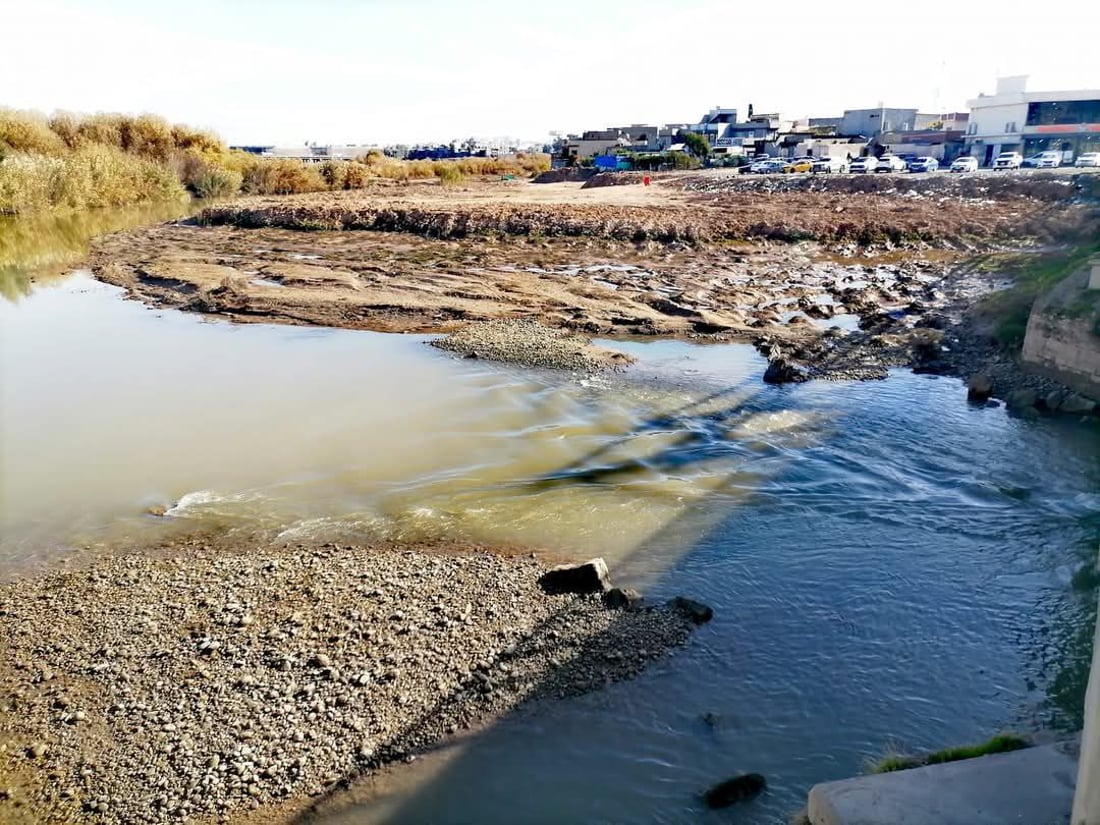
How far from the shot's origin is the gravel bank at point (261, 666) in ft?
17.8

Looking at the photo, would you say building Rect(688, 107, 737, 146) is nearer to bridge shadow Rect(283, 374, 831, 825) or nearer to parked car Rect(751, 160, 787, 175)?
parked car Rect(751, 160, 787, 175)

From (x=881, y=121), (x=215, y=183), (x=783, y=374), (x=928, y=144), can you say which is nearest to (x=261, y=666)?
(x=783, y=374)

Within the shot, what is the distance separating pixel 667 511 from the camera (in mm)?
9891

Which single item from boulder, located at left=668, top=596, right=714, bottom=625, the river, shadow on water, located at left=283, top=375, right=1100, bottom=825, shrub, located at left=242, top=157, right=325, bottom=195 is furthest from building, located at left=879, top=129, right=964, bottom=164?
boulder, located at left=668, top=596, right=714, bottom=625

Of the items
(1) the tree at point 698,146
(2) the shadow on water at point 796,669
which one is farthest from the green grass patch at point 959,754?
(1) the tree at point 698,146

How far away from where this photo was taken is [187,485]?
1068cm

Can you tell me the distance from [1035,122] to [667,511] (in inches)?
3247

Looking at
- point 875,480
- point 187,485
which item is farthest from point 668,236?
point 187,485

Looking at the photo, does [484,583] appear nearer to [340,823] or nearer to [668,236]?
[340,823]

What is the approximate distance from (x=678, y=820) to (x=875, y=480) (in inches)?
273

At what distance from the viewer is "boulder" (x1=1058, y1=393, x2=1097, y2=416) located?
12.9 meters

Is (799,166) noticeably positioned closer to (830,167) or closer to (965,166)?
(830,167)

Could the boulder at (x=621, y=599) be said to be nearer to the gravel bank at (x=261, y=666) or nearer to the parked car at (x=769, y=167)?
the gravel bank at (x=261, y=666)

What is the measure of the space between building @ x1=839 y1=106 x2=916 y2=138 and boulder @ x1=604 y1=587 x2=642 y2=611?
106081 millimetres
